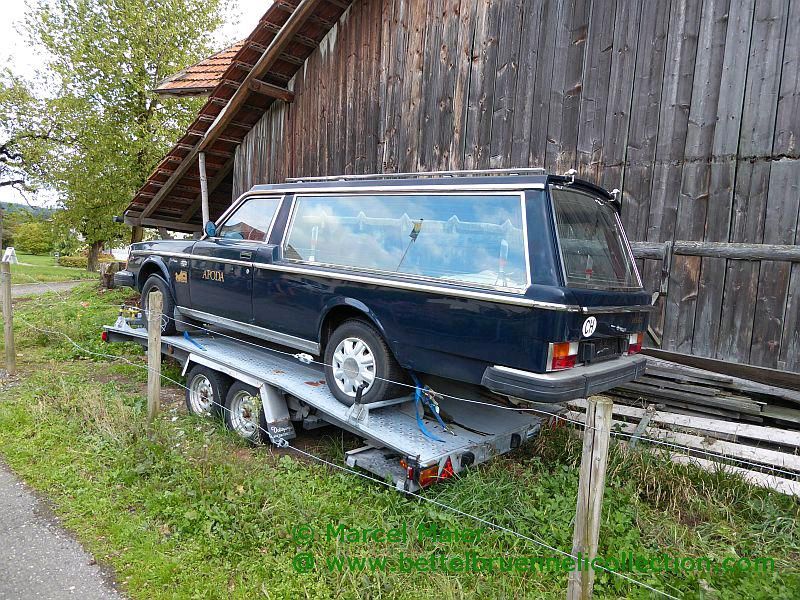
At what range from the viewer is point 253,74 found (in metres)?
8.12

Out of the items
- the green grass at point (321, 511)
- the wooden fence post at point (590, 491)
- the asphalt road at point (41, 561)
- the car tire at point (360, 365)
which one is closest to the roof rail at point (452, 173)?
the car tire at point (360, 365)

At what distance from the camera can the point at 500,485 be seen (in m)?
3.88

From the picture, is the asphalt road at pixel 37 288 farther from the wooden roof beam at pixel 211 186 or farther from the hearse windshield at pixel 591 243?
the hearse windshield at pixel 591 243

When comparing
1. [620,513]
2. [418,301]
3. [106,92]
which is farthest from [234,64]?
[106,92]

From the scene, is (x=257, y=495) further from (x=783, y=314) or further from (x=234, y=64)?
(x=234, y=64)

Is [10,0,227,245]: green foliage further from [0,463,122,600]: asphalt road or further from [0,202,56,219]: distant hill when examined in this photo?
[0,463,122,600]: asphalt road

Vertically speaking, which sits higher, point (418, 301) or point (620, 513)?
point (418, 301)

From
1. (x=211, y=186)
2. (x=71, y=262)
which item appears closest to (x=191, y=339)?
(x=211, y=186)

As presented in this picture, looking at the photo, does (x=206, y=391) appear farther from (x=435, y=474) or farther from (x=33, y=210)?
(x=33, y=210)

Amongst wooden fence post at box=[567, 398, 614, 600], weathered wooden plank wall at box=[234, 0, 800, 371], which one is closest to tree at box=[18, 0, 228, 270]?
weathered wooden plank wall at box=[234, 0, 800, 371]

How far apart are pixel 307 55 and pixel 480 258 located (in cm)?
633

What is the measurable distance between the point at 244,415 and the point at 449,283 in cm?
265

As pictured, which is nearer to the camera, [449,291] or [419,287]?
[449,291]

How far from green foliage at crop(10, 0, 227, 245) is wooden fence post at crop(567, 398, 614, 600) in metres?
18.5
